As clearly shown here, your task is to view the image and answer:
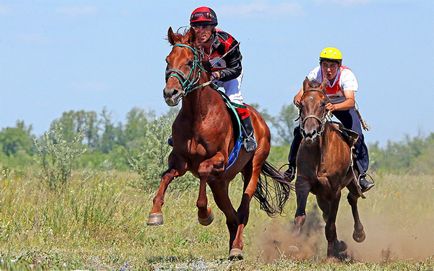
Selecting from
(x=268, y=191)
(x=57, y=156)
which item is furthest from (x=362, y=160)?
(x=57, y=156)

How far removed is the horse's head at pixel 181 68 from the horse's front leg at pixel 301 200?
7.82 ft

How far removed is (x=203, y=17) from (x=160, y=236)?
5.02 m

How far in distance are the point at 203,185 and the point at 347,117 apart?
11.2 ft

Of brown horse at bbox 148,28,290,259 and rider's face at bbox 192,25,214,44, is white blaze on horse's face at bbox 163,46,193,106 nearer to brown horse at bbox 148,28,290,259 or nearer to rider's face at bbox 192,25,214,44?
brown horse at bbox 148,28,290,259

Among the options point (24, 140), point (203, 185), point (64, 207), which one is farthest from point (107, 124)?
point (203, 185)

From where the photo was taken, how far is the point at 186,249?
15.1 metres

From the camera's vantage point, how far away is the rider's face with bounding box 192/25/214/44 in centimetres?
1205

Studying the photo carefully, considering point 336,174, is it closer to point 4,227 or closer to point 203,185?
point 203,185

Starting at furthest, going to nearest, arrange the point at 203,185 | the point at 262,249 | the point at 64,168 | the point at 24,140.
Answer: the point at 24,140
the point at 64,168
the point at 262,249
the point at 203,185

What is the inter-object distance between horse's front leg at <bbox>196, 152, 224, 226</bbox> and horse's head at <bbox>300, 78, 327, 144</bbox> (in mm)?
1198

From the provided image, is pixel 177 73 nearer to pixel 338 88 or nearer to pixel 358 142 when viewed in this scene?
pixel 338 88

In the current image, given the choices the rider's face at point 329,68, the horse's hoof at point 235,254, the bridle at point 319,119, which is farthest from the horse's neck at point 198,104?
the rider's face at point 329,68

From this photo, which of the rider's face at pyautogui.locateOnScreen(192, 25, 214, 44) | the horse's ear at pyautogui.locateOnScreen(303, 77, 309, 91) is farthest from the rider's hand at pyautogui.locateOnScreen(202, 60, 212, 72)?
the horse's ear at pyautogui.locateOnScreen(303, 77, 309, 91)

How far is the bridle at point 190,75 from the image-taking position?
35.6ft
